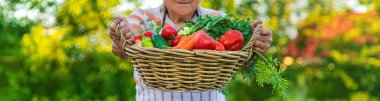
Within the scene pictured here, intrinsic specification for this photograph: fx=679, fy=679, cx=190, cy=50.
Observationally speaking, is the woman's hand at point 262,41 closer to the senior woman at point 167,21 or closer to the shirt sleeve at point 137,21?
the senior woman at point 167,21

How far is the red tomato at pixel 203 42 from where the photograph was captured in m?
2.29

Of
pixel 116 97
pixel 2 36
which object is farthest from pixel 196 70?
pixel 2 36

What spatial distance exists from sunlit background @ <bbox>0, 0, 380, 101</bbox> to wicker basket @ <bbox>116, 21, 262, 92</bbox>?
107 inches

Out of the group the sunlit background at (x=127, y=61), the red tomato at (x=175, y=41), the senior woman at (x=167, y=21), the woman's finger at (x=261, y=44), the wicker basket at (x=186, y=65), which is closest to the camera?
the wicker basket at (x=186, y=65)

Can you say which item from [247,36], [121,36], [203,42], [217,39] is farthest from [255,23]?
[121,36]

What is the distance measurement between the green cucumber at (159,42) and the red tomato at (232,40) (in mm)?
198

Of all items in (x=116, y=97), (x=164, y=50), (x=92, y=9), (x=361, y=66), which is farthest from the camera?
(x=361, y=66)

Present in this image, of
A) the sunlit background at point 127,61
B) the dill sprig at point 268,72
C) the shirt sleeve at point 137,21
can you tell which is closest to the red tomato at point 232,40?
the dill sprig at point 268,72

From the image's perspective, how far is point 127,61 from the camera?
5.63 metres

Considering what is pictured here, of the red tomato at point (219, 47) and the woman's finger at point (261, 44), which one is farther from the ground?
the red tomato at point (219, 47)

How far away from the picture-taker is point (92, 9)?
5.36 metres

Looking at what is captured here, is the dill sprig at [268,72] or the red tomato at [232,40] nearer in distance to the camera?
the red tomato at [232,40]

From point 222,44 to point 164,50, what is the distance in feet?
0.74

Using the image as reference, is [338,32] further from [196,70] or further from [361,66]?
[196,70]
